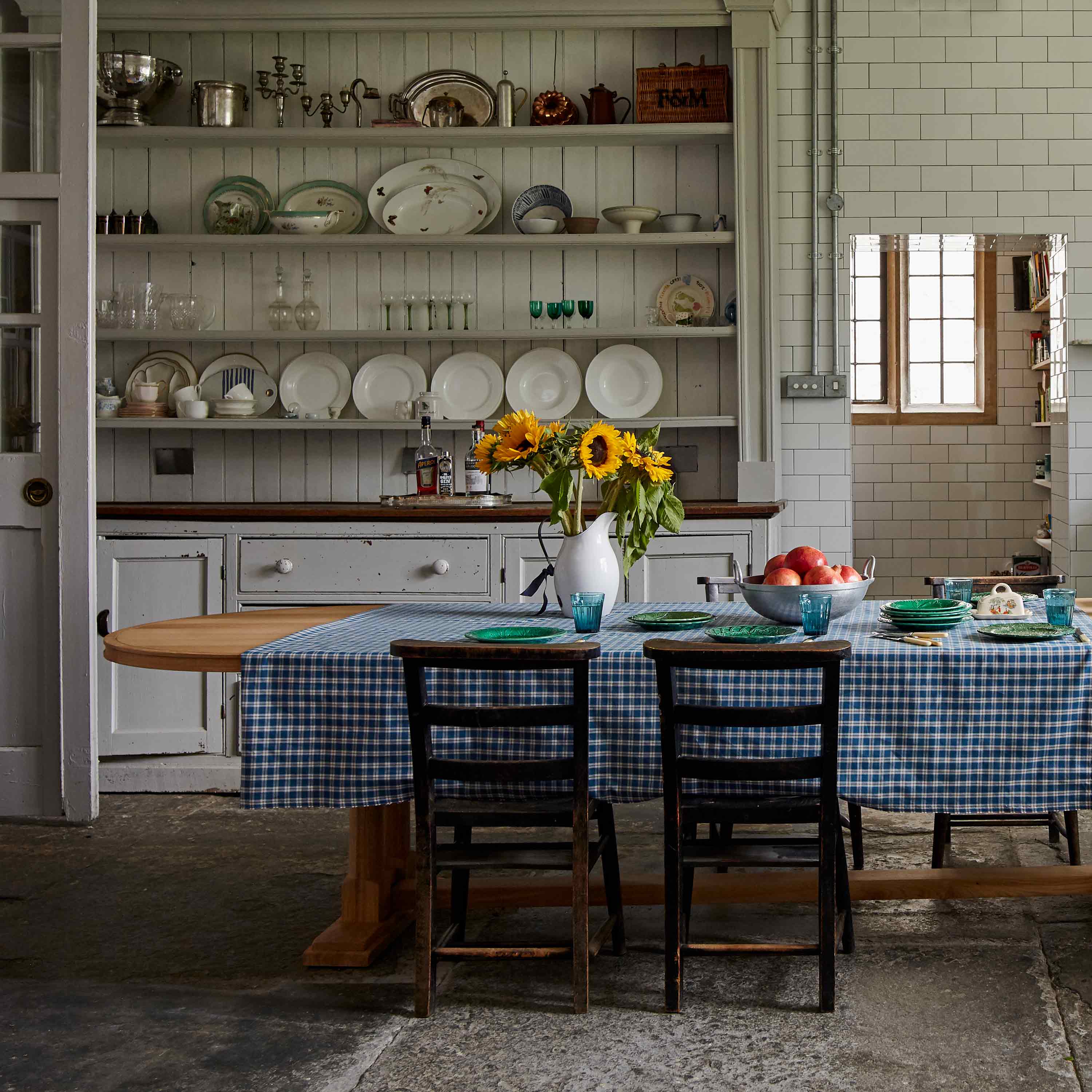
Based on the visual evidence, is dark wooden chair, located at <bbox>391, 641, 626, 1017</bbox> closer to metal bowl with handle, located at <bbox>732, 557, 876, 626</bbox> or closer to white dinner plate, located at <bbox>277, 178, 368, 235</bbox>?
metal bowl with handle, located at <bbox>732, 557, 876, 626</bbox>

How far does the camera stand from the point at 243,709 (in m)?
2.52

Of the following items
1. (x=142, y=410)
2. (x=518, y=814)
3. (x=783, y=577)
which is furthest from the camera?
(x=142, y=410)

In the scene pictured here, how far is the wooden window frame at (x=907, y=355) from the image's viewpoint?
8055 mm

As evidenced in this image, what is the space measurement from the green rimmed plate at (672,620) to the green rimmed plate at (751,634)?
0.27 feet

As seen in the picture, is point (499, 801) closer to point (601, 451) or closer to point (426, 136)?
point (601, 451)

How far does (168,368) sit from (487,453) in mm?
2931

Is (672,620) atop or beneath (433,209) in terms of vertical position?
beneath

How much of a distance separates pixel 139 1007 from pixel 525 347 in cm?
338

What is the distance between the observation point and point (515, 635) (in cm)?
266

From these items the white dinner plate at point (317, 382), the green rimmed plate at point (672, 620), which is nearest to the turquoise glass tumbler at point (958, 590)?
the green rimmed plate at point (672, 620)

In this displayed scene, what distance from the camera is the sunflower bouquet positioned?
2816 mm

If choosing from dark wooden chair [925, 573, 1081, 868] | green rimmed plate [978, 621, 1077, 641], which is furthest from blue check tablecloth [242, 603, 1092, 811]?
dark wooden chair [925, 573, 1081, 868]

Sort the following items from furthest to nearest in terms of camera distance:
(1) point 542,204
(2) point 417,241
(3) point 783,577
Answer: (1) point 542,204
(2) point 417,241
(3) point 783,577

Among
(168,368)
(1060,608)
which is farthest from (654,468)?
(168,368)
